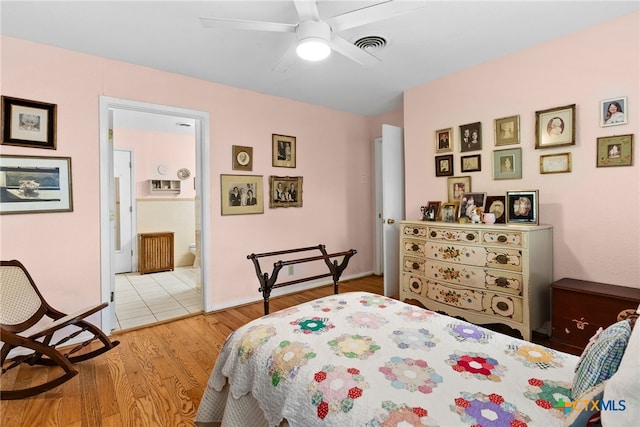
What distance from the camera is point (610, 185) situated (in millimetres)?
2385

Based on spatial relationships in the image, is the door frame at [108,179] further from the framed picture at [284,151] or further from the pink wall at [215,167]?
the framed picture at [284,151]

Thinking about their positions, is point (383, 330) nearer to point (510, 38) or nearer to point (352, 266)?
point (510, 38)

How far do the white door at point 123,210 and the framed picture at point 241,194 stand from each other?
114 inches

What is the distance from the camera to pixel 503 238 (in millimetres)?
2553

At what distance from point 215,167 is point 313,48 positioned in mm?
1991

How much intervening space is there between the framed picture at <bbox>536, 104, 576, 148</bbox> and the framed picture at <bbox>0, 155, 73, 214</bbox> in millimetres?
4014

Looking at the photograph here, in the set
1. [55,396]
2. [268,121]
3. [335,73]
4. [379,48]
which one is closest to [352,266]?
[268,121]

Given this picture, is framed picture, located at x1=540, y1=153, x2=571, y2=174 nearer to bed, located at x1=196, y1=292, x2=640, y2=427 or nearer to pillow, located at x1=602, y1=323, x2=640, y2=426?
bed, located at x1=196, y1=292, x2=640, y2=427

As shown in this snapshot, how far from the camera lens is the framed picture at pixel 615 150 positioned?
7.52ft

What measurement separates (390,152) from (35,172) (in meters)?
3.43

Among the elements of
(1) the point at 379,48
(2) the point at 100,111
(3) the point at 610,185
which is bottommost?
(3) the point at 610,185

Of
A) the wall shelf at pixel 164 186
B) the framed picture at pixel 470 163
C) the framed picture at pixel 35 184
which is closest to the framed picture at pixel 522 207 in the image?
the framed picture at pixel 470 163

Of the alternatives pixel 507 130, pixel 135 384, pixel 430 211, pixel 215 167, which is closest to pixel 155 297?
pixel 215 167

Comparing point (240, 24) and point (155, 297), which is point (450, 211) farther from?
point (155, 297)
